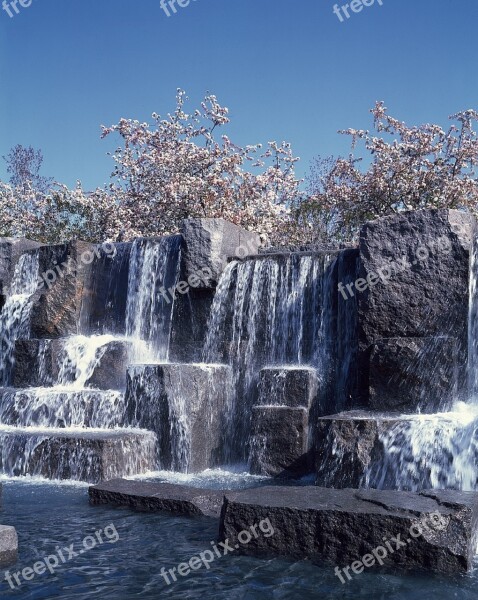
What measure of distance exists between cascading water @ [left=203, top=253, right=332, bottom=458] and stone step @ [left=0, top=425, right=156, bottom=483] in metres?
1.60

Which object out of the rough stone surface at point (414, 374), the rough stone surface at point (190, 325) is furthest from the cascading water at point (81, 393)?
the rough stone surface at point (414, 374)

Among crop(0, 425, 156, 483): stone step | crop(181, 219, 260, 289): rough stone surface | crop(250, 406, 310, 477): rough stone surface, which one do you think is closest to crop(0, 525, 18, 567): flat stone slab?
crop(0, 425, 156, 483): stone step

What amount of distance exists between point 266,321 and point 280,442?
7.24ft

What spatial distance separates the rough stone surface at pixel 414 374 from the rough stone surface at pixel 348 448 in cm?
82

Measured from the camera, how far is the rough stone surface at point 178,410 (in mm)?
8961

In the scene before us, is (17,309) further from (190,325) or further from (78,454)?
(78,454)

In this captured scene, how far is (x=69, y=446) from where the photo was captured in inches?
326

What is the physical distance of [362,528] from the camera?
187 inches

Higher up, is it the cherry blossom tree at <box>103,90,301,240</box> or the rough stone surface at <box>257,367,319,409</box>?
the cherry blossom tree at <box>103,90,301,240</box>

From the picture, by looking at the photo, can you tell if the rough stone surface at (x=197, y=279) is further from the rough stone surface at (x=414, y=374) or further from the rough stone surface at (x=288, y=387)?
the rough stone surface at (x=414, y=374)

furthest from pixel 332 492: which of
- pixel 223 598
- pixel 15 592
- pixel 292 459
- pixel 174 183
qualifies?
pixel 174 183

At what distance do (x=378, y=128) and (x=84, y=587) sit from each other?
18520 mm

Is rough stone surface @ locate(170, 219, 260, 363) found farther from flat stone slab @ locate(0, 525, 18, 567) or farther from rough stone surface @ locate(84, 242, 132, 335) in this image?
flat stone slab @ locate(0, 525, 18, 567)

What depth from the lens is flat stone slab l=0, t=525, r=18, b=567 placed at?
15.3 ft
